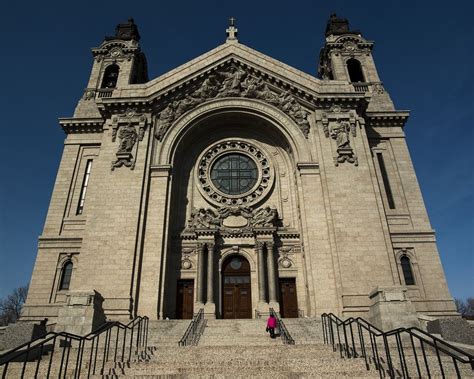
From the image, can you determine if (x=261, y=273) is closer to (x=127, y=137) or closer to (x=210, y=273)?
(x=210, y=273)

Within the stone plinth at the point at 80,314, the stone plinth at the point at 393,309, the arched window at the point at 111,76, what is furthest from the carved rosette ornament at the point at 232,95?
the stone plinth at the point at 80,314

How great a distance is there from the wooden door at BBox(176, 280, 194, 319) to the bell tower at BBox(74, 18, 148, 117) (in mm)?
13762

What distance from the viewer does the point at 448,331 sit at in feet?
40.0

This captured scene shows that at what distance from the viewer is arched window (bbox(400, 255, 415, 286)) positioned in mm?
19684

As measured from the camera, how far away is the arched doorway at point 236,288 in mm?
19438

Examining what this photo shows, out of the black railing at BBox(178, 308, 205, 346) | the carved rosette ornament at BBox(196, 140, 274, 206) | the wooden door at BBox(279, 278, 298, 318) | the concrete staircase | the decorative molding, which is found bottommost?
the concrete staircase

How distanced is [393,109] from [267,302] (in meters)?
15.4

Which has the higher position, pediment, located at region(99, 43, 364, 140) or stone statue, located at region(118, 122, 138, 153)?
pediment, located at region(99, 43, 364, 140)

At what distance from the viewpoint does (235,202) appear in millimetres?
22047

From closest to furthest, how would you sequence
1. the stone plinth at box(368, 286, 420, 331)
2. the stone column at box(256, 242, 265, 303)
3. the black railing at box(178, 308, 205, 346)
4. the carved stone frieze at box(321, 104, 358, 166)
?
the black railing at box(178, 308, 205, 346), the stone plinth at box(368, 286, 420, 331), the stone column at box(256, 242, 265, 303), the carved stone frieze at box(321, 104, 358, 166)


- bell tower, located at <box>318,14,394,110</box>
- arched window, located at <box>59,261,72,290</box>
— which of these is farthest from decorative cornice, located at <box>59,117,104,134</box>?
bell tower, located at <box>318,14,394,110</box>

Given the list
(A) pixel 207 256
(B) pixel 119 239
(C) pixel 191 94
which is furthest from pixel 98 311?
(C) pixel 191 94

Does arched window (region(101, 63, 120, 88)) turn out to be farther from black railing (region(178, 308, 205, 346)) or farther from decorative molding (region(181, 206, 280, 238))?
black railing (region(178, 308, 205, 346))

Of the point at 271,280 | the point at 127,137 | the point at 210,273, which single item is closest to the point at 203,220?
the point at 210,273
